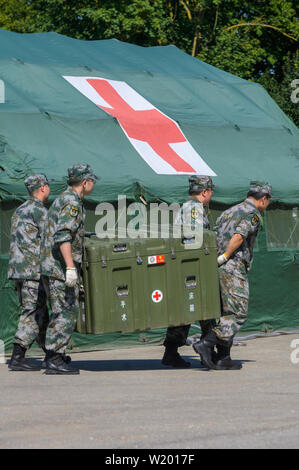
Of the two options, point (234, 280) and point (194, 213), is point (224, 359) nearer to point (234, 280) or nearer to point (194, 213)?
point (234, 280)

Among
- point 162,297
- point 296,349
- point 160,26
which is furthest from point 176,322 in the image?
point 160,26

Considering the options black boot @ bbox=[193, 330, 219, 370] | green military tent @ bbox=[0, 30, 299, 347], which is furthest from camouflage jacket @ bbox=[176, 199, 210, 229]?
green military tent @ bbox=[0, 30, 299, 347]

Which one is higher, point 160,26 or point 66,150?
point 160,26

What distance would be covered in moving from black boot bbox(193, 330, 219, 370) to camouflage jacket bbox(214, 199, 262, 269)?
0.77 m

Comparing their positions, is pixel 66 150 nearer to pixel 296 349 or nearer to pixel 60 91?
pixel 60 91

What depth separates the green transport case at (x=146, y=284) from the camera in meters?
8.57

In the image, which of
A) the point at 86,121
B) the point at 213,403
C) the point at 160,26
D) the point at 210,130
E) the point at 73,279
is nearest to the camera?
the point at 213,403

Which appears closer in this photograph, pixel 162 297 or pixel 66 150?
pixel 162 297

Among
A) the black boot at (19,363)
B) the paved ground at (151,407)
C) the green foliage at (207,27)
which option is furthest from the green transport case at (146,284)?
the green foliage at (207,27)

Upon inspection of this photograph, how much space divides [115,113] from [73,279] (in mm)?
5347

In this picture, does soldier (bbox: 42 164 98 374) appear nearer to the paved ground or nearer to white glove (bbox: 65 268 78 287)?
white glove (bbox: 65 268 78 287)

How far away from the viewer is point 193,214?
9.27 m

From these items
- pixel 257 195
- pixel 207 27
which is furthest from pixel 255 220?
pixel 207 27

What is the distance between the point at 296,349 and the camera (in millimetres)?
11523
